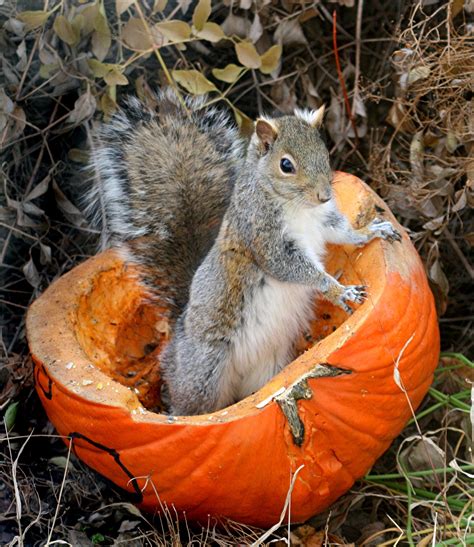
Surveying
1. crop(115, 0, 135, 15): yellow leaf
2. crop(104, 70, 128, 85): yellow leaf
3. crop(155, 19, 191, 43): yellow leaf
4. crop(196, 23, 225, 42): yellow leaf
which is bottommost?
crop(104, 70, 128, 85): yellow leaf

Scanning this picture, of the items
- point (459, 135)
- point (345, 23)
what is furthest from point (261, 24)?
point (459, 135)

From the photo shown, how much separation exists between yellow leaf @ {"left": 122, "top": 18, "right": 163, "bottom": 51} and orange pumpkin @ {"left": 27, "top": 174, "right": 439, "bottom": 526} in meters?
1.03

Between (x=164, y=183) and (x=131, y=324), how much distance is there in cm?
48

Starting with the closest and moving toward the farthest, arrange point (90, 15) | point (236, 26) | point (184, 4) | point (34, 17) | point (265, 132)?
point (265, 132) < point (34, 17) < point (90, 15) < point (184, 4) < point (236, 26)

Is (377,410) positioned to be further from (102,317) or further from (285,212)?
(102,317)

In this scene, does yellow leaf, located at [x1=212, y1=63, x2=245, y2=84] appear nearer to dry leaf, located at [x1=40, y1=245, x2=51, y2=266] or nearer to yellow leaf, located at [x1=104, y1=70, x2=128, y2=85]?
yellow leaf, located at [x1=104, y1=70, x2=128, y2=85]

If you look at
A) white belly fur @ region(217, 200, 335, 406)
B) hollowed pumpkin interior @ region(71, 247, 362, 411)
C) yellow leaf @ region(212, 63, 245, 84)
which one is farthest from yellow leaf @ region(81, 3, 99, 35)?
white belly fur @ region(217, 200, 335, 406)

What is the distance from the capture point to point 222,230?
8.38 ft

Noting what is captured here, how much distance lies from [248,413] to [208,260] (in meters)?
0.64

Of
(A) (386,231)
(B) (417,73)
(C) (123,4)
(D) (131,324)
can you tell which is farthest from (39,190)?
(B) (417,73)

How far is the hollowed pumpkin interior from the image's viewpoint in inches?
102

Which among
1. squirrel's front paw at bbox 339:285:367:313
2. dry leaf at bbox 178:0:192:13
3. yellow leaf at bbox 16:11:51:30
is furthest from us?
dry leaf at bbox 178:0:192:13

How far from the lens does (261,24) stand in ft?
9.89

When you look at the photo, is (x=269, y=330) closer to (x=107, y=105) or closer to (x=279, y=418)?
(x=279, y=418)
